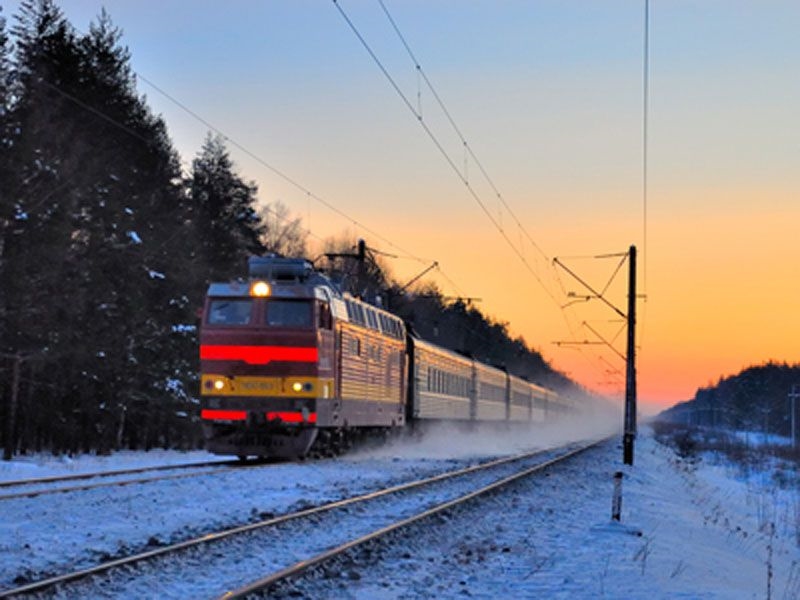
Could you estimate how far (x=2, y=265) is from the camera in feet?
85.1

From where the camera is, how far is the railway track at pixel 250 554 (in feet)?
27.4

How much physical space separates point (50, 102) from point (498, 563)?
1027 inches

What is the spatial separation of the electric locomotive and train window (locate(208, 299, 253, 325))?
0.02 meters

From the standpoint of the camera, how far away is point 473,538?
12.5 metres

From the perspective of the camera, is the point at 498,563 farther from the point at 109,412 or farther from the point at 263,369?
the point at 109,412

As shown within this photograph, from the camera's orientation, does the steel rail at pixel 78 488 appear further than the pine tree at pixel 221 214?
No

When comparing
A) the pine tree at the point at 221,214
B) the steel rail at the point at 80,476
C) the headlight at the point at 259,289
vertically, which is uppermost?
the pine tree at the point at 221,214

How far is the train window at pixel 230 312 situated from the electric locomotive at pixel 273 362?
0.07 ft

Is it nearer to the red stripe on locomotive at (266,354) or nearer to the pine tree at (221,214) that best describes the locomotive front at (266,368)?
the red stripe on locomotive at (266,354)

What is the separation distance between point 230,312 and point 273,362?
67.5 inches

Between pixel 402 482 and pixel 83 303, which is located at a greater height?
pixel 83 303

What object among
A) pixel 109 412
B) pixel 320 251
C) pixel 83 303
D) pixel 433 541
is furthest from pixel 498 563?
pixel 320 251

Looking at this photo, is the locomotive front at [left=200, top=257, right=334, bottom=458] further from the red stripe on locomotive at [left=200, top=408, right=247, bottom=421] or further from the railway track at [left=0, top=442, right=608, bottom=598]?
the railway track at [left=0, top=442, right=608, bottom=598]

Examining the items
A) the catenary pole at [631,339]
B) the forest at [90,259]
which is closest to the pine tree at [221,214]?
the forest at [90,259]
